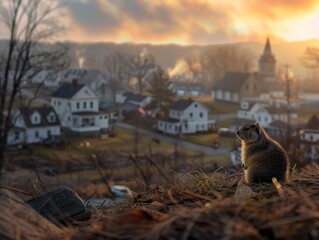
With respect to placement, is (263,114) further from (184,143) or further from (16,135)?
(16,135)

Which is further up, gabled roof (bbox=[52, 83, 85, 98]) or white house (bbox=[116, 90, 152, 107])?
gabled roof (bbox=[52, 83, 85, 98])

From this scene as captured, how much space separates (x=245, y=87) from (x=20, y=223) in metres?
69.9

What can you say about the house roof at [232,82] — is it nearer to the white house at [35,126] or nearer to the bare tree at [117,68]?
the bare tree at [117,68]

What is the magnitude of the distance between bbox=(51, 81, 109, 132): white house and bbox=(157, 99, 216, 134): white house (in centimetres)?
582

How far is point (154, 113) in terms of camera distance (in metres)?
54.6

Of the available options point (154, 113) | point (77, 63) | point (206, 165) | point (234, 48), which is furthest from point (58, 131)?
point (77, 63)

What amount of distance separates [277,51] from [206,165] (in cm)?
8984

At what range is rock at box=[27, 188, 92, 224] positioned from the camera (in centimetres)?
410

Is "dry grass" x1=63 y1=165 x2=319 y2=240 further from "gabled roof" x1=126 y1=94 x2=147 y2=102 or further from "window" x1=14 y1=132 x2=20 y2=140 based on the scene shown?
"gabled roof" x1=126 y1=94 x2=147 y2=102

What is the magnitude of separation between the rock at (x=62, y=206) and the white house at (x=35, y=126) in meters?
36.6

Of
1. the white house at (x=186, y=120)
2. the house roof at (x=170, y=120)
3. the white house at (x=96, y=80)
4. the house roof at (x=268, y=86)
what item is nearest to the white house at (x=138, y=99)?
the white house at (x=96, y=80)

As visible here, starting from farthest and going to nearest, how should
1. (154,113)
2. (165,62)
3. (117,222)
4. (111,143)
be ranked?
(165,62)
(154,113)
(111,143)
(117,222)

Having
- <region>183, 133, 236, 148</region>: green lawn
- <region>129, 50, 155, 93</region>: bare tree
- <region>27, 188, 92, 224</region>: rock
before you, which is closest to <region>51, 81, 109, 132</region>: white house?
<region>183, 133, 236, 148</region>: green lawn

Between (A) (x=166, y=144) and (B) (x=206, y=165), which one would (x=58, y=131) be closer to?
(A) (x=166, y=144)
